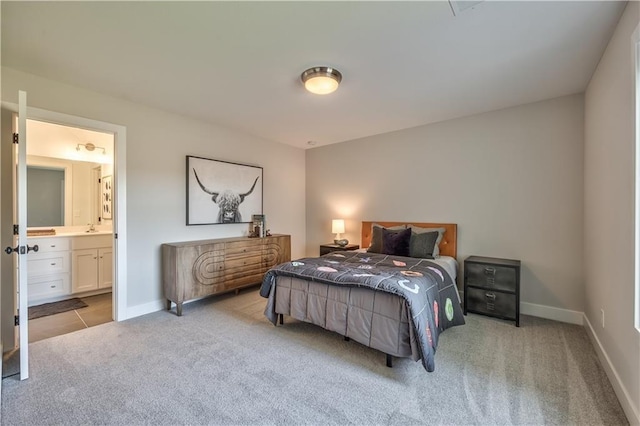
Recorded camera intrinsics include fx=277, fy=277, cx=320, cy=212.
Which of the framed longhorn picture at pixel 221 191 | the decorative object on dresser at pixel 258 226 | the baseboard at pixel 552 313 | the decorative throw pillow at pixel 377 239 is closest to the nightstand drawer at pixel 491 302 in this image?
the baseboard at pixel 552 313

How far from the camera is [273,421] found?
64.0 inches

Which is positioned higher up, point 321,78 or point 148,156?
point 321,78

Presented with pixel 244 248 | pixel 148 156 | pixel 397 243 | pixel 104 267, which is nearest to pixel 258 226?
pixel 244 248

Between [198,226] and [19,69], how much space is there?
2.27m

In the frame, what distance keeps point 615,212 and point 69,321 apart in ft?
17.1

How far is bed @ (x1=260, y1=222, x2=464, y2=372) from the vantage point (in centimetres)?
208

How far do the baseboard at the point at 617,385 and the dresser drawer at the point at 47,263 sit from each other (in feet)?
19.1

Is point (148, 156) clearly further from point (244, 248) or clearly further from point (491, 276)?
point (491, 276)

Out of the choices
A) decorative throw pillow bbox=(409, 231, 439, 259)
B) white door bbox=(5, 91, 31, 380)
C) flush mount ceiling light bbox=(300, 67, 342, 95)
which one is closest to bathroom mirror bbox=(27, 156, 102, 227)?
white door bbox=(5, 91, 31, 380)

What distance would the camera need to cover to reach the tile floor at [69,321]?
9.37 feet

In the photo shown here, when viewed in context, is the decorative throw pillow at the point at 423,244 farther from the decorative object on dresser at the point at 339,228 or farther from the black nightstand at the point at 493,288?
the decorative object on dresser at the point at 339,228

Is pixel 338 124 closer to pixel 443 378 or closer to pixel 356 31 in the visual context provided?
pixel 356 31

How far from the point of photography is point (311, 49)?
85.9 inches

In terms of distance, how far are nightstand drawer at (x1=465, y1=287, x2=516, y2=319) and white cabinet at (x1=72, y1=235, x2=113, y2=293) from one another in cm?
511
